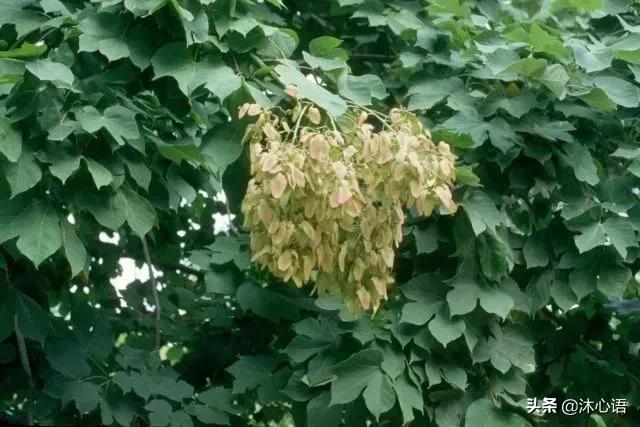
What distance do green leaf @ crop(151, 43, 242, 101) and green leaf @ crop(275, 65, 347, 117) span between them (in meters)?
A: 0.13

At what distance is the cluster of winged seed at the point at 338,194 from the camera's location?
2273 mm

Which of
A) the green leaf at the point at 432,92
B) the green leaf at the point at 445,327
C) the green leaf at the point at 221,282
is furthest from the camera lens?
the green leaf at the point at 221,282

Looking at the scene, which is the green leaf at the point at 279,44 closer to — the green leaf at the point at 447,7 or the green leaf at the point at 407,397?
the green leaf at the point at 447,7

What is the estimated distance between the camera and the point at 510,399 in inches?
125

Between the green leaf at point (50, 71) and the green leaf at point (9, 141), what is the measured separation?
0.16 meters

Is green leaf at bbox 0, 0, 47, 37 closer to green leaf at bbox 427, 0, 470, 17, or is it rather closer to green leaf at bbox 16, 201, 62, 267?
green leaf at bbox 16, 201, 62, 267

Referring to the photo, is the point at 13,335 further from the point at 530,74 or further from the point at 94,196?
the point at 530,74

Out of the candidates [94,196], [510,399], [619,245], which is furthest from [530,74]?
[94,196]

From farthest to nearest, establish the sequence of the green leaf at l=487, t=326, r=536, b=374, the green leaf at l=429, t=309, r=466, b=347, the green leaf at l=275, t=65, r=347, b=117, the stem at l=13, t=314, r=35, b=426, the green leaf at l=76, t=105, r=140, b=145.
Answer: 1. the stem at l=13, t=314, r=35, b=426
2. the green leaf at l=487, t=326, r=536, b=374
3. the green leaf at l=429, t=309, r=466, b=347
4. the green leaf at l=76, t=105, r=140, b=145
5. the green leaf at l=275, t=65, r=347, b=117

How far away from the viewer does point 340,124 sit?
257 cm

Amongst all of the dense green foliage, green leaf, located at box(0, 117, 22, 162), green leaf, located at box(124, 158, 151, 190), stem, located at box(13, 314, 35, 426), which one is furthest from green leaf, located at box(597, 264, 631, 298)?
stem, located at box(13, 314, 35, 426)

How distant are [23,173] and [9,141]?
0.09m

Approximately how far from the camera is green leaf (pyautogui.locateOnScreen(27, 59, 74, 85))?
8.26 feet

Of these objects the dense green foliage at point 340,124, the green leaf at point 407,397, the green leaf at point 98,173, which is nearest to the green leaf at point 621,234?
the dense green foliage at point 340,124
